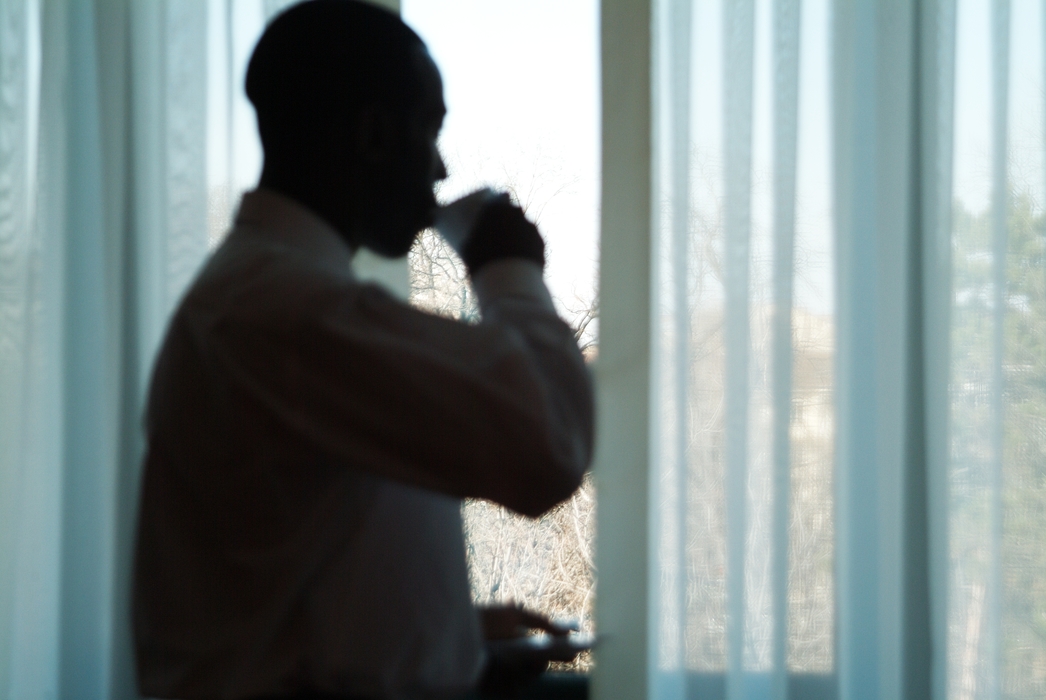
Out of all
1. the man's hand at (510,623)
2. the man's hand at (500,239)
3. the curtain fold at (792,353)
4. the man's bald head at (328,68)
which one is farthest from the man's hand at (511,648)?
the curtain fold at (792,353)

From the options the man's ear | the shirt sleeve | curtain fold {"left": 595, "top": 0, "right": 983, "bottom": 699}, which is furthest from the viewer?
curtain fold {"left": 595, "top": 0, "right": 983, "bottom": 699}

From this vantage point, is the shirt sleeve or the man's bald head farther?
the man's bald head

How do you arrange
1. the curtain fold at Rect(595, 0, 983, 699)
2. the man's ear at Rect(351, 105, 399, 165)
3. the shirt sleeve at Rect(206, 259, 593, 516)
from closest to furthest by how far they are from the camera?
the shirt sleeve at Rect(206, 259, 593, 516)
the man's ear at Rect(351, 105, 399, 165)
the curtain fold at Rect(595, 0, 983, 699)

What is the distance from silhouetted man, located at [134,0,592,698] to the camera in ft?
1.70

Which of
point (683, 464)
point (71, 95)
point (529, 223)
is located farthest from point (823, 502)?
point (71, 95)

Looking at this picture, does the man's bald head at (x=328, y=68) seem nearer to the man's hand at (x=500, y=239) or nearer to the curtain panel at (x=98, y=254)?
the man's hand at (x=500, y=239)

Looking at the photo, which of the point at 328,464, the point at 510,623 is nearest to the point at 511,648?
the point at 510,623

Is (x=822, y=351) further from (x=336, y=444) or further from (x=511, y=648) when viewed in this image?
(x=336, y=444)

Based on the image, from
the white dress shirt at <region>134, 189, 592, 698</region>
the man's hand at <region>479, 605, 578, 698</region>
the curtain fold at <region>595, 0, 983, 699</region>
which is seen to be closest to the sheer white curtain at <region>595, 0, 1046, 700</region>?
the curtain fold at <region>595, 0, 983, 699</region>

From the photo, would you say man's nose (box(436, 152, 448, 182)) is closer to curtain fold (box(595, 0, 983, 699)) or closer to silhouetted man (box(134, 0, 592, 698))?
silhouetted man (box(134, 0, 592, 698))

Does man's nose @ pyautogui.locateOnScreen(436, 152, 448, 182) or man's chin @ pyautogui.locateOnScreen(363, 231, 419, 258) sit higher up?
man's nose @ pyautogui.locateOnScreen(436, 152, 448, 182)

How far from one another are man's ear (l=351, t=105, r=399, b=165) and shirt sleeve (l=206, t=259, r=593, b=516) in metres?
0.13

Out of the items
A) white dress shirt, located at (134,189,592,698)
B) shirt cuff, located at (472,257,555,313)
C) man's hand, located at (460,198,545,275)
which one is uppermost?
man's hand, located at (460,198,545,275)

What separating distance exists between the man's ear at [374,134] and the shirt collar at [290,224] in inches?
2.5
